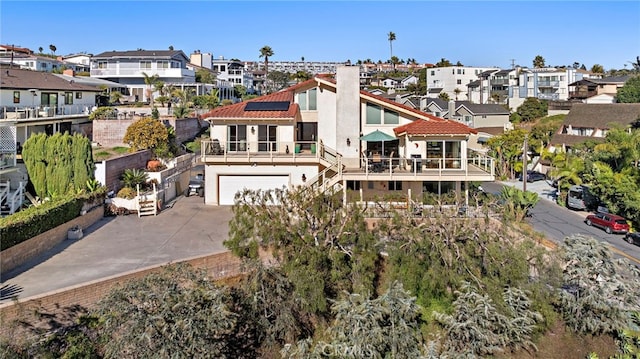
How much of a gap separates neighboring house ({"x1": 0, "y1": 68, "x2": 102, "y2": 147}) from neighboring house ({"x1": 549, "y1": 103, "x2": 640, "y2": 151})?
46980 mm

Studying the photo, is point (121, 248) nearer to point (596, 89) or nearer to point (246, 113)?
point (246, 113)

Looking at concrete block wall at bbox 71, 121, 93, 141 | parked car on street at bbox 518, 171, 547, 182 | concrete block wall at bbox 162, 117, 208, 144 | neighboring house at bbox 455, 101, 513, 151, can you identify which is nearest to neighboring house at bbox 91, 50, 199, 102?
concrete block wall at bbox 162, 117, 208, 144

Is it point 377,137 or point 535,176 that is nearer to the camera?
point 377,137

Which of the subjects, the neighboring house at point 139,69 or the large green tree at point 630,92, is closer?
the neighboring house at point 139,69

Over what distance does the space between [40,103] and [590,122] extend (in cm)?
5316

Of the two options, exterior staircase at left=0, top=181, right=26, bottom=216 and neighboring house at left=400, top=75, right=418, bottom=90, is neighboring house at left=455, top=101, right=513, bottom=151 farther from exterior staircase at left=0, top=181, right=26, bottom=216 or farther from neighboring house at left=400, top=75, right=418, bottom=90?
neighboring house at left=400, top=75, right=418, bottom=90

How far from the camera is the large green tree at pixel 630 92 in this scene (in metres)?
66.1

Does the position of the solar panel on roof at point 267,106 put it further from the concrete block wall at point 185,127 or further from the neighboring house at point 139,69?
the neighboring house at point 139,69

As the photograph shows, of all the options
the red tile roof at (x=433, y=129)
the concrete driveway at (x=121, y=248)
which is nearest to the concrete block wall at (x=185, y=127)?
the concrete driveway at (x=121, y=248)

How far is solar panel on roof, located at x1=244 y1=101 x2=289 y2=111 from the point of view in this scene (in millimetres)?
28448

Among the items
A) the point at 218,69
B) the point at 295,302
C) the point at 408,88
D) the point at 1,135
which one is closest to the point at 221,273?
the point at 295,302

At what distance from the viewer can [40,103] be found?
3569 cm

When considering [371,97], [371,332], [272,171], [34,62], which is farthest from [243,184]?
[34,62]

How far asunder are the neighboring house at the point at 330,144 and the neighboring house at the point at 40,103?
13.4 metres
